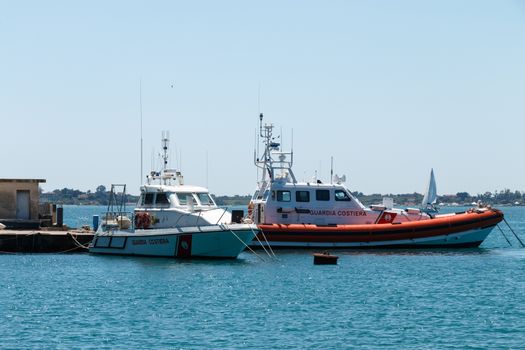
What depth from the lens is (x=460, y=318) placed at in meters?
27.3

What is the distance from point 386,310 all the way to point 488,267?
1321 cm

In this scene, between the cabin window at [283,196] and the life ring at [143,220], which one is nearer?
the life ring at [143,220]

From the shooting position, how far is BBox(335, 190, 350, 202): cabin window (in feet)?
153

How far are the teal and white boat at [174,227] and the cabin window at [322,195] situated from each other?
5819 millimetres

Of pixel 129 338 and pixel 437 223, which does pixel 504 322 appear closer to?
pixel 129 338

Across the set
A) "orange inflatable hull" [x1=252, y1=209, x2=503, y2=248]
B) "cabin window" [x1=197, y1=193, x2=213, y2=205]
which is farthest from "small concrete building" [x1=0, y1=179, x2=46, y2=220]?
"orange inflatable hull" [x1=252, y1=209, x2=503, y2=248]

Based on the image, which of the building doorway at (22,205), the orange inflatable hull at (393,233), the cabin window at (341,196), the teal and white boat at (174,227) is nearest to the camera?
the teal and white boat at (174,227)

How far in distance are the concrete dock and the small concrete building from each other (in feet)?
13.2

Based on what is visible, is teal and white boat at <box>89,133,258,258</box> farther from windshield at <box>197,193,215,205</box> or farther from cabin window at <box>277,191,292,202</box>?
cabin window at <box>277,191,292,202</box>

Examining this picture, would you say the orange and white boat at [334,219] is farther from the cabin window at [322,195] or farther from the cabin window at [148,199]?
the cabin window at [148,199]

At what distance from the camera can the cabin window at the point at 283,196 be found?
46.2 m

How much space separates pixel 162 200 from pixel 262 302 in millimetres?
12271

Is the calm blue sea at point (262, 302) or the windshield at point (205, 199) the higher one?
the windshield at point (205, 199)

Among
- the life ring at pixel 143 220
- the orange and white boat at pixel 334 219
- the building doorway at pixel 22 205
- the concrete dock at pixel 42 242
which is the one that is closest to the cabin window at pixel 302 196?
the orange and white boat at pixel 334 219
